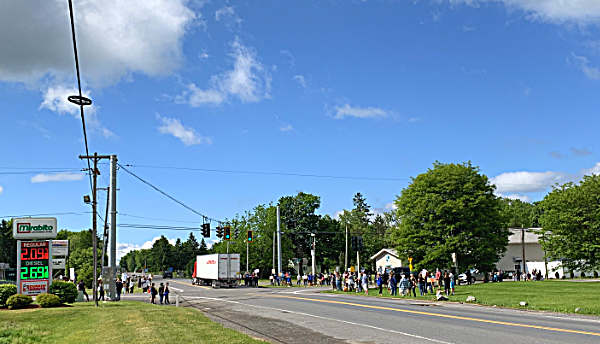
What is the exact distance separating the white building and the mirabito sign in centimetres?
5547

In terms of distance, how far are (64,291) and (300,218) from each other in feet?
222

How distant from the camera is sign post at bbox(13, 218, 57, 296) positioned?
111 ft

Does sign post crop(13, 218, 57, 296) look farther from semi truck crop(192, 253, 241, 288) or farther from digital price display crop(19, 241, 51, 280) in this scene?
semi truck crop(192, 253, 241, 288)

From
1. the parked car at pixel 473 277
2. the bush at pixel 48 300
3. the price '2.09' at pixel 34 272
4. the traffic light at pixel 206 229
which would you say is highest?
the traffic light at pixel 206 229

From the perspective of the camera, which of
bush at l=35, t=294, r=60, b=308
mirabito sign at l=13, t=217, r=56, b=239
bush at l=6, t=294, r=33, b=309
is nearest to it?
bush at l=6, t=294, r=33, b=309

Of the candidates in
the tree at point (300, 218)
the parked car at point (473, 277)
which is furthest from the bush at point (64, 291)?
the tree at point (300, 218)

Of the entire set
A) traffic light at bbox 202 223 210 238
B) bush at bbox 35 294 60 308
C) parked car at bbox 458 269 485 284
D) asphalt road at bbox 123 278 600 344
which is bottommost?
parked car at bbox 458 269 485 284

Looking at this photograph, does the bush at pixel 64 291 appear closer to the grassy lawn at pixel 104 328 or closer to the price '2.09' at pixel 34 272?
the price '2.09' at pixel 34 272

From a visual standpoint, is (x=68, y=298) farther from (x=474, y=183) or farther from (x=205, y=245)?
(x=205, y=245)

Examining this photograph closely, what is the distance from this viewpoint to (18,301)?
3066cm

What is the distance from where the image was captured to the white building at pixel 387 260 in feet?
276

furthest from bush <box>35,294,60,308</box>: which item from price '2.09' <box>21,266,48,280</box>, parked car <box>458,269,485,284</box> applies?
parked car <box>458,269,485,284</box>

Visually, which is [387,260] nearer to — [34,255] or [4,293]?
[34,255]

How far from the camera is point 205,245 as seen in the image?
166375 millimetres
